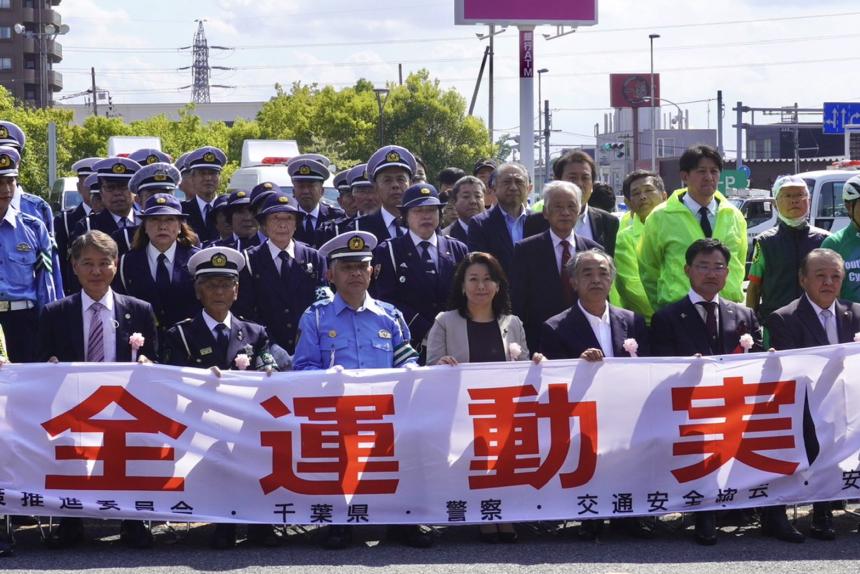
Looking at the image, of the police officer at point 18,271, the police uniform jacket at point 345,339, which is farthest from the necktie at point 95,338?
the police uniform jacket at point 345,339

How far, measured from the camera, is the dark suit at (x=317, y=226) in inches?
402

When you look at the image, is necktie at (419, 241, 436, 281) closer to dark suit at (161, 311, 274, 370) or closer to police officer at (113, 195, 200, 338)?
dark suit at (161, 311, 274, 370)

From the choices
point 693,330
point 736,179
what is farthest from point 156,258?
point 736,179

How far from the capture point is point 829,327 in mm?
7641

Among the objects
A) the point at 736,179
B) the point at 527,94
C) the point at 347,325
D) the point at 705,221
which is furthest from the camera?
the point at 736,179

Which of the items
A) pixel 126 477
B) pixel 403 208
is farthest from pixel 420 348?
pixel 126 477

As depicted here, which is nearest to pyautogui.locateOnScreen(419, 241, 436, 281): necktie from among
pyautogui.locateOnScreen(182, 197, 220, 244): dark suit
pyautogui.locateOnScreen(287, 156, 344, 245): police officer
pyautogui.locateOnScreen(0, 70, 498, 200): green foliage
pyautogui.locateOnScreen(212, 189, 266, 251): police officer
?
pyautogui.locateOnScreen(212, 189, 266, 251): police officer

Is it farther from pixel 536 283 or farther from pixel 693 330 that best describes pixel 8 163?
pixel 693 330

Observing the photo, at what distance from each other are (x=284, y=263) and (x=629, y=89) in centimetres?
10516

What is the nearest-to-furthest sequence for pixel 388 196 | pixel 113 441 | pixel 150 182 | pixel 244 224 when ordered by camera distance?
1. pixel 113 441
2. pixel 244 224
3. pixel 388 196
4. pixel 150 182

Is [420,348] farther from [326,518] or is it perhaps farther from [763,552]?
[763,552]

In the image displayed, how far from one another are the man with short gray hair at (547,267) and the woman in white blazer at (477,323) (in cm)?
72

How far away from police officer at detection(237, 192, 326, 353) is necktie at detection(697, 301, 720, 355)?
2512mm

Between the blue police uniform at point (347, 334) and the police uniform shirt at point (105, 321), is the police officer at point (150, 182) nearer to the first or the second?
the police uniform shirt at point (105, 321)
